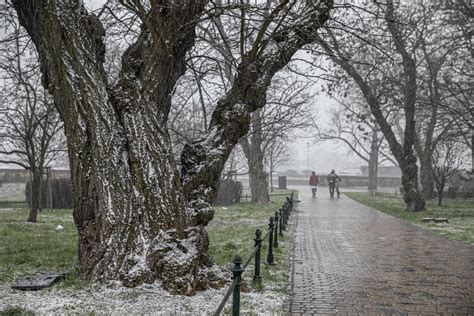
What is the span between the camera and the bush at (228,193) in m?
28.9

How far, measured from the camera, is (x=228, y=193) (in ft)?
95.6

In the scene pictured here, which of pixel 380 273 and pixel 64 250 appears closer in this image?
pixel 380 273

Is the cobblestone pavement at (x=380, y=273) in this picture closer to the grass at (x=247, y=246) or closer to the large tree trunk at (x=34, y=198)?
the grass at (x=247, y=246)

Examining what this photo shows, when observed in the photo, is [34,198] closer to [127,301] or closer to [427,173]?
[127,301]

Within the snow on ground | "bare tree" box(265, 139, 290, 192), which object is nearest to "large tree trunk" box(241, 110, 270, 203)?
"bare tree" box(265, 139, 290, 192)

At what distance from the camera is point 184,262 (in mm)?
6625

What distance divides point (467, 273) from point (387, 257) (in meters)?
1.91

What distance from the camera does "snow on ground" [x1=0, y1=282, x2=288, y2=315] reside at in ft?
19.2

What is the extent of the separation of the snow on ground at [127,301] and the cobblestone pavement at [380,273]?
20.7 inches

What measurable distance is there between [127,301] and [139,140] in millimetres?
2291

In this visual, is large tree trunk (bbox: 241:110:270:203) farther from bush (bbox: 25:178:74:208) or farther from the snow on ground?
the snow on ground

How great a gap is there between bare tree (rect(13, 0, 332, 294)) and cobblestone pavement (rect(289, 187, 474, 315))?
71.5 inches

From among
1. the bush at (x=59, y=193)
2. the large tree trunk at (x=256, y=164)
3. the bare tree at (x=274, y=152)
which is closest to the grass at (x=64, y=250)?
the large tree trunk at (x=256, y=164)

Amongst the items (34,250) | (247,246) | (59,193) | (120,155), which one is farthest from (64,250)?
(59,193)
